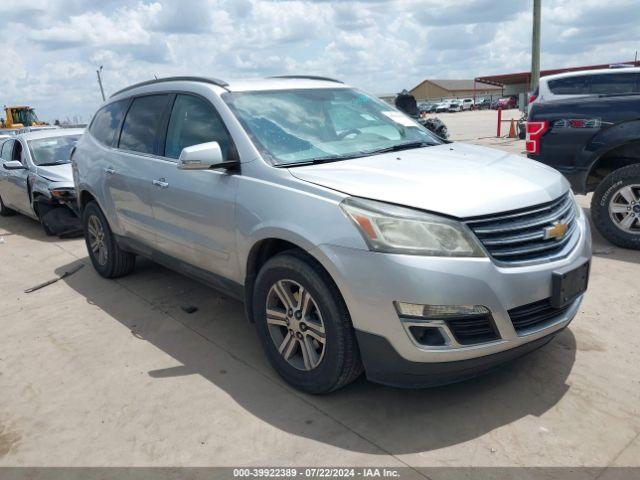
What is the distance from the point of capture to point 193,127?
3.94 meters

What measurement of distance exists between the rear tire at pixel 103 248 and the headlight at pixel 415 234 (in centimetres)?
346

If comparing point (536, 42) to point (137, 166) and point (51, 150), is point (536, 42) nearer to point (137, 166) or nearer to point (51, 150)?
point (51, 150)

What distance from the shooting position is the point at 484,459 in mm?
2527

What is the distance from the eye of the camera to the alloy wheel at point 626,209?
5.28m

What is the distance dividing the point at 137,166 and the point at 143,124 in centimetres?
40

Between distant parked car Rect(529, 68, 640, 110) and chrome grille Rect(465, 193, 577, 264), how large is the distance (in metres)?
3.62

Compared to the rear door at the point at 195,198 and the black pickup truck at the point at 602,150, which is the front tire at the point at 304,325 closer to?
the rear door at the point at 195,198

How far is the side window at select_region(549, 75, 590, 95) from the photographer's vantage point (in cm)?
799

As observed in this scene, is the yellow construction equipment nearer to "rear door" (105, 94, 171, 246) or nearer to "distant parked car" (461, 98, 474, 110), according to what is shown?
"rear door" (105, 94, 171, 246)

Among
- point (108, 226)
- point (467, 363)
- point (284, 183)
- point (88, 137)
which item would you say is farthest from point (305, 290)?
point (88, 137)

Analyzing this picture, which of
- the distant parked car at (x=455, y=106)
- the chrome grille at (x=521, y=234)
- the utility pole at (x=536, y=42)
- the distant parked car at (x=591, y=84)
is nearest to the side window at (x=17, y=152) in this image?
the distant parked car at (x=591, y=84)

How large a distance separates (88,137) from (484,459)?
16.2 feet

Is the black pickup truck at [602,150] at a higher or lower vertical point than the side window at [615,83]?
lower

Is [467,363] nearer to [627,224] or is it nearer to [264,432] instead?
[264,432]
